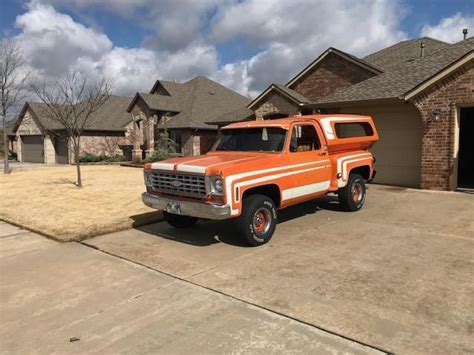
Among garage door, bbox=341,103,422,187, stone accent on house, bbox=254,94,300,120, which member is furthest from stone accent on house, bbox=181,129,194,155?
garage door, bbox=341,103,422,187

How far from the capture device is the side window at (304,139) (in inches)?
305

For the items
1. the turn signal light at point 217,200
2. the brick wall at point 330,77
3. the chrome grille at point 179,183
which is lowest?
the turn signal light at point 217,200

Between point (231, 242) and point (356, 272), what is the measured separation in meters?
2.41

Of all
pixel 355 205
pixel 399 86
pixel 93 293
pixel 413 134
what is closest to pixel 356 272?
pixel 93 293

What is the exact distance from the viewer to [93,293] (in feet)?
16.7

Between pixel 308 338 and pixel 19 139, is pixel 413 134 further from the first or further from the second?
pixel 19 139

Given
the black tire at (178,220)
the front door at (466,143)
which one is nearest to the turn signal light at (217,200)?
the black tire at (178,220)

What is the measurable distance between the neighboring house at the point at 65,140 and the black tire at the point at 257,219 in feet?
97.0

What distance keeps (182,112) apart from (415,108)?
20.9 m

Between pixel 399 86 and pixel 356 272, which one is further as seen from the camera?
pixel 399 86

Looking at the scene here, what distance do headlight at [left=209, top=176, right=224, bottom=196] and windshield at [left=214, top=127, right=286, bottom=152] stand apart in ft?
5.34

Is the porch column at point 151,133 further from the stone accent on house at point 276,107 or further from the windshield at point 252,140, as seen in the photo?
the windshield at point 252,140

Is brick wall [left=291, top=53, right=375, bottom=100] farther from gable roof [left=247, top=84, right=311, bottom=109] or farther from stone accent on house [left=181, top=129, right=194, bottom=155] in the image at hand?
stone accent on house [left=181, top=129, right=194, bottom=155]

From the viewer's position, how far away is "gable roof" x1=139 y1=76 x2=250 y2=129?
98.5 feet
